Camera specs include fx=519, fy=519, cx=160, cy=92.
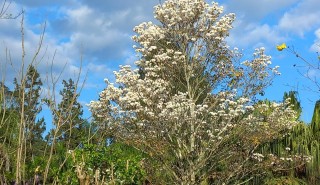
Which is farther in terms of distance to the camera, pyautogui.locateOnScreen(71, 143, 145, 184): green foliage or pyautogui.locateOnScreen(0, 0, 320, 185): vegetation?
pyautogui.locateOnScreen(0, 0, 320, 185): vegetation

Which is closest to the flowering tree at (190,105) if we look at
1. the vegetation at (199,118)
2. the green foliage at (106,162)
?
the vegetation at (199,118)

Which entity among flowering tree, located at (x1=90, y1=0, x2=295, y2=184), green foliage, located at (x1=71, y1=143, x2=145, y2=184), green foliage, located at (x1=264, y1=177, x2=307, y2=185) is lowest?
green foliage, located at (x1=71, y1=143, x2=145, y2=184)

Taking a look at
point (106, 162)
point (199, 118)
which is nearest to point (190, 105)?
point (199, 118)

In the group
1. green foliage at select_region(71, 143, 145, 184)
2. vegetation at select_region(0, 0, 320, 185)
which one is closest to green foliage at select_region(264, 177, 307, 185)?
vegetation at select_region(0, 0, 320, 185)

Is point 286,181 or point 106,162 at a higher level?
point 286,181

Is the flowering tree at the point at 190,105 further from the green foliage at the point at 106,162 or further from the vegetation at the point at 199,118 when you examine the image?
the green foliage at the point at 106,162

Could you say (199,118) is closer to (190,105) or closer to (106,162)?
(190,105)

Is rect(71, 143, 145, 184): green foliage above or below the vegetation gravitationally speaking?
below

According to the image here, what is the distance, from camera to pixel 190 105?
1421cm

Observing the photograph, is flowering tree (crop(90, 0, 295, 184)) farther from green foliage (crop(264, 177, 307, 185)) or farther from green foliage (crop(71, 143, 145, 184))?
green foliage (crop(71, 143, 145, 184))

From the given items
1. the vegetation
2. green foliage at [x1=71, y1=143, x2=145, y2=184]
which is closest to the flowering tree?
the vegetation

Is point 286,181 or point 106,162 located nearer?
point 106,162

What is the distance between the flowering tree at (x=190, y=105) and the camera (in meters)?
14.2

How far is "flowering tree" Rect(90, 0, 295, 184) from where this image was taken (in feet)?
46.7
